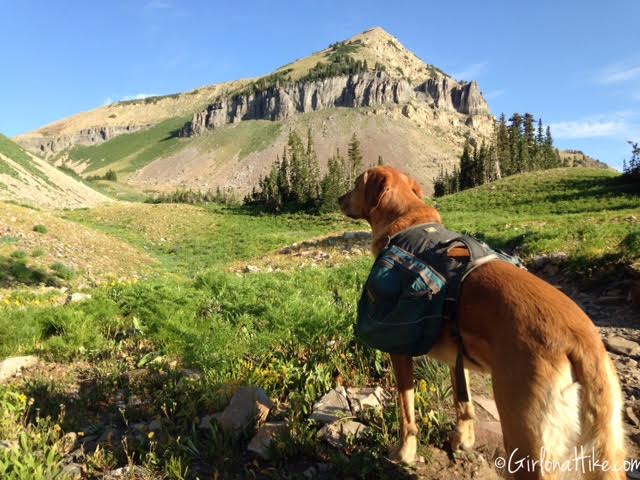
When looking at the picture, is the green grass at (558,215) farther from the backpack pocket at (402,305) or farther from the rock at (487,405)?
the backpack pocket at (402,305)

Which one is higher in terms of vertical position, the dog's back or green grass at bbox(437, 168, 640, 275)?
green grass at bbox(437, 168, 640, 275)

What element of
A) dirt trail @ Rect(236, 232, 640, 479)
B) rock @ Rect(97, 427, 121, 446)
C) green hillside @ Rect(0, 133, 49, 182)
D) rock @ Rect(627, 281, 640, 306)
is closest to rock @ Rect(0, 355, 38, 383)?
rock @ Rect(97, 427, 121, 446)

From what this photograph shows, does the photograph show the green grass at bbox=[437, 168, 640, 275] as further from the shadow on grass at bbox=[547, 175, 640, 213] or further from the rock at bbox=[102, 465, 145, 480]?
the rock at bbox=[102, 465, 145, 480]

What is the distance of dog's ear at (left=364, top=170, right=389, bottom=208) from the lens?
3.79 metres

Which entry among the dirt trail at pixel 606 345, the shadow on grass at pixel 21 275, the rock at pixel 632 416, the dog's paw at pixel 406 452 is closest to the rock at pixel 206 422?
the dog's paw at pixel 406 452

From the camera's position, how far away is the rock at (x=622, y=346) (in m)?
4.94

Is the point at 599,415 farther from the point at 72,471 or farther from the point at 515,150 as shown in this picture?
the point at 515,150

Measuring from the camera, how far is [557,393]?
1990 millimetres

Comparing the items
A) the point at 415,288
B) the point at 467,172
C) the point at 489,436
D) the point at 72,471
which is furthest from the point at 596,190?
the point at 467,172

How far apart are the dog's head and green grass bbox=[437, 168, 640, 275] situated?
6551mm

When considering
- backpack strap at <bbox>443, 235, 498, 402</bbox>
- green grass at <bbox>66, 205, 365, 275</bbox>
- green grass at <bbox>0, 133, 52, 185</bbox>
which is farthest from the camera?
green grass at <bbox>0, 133, 52, 185</bbox>

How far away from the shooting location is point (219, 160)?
7451 inches

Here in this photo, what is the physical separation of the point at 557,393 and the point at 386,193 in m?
2.19

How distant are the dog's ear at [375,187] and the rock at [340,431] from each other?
6.46ft
